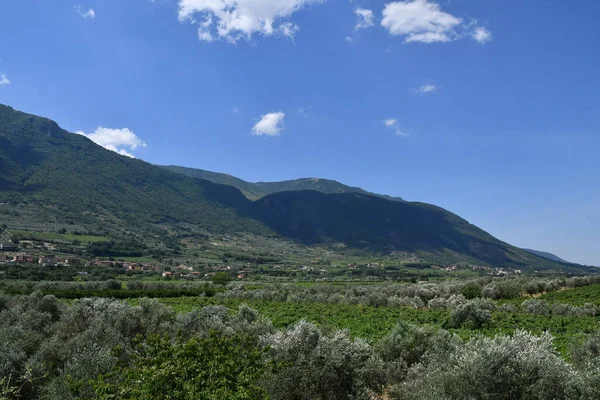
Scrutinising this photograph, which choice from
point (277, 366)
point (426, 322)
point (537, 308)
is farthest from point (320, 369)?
point (537, 308)

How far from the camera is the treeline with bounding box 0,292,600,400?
7.91 meters

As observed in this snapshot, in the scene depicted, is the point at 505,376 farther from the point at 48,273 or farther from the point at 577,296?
Result: the point at 48,273

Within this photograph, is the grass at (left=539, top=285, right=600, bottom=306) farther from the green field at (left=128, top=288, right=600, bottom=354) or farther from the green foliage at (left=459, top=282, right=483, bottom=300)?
the green field at (left=128, top=288, right=600, bottom=354)

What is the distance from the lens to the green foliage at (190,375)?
23.9 ft

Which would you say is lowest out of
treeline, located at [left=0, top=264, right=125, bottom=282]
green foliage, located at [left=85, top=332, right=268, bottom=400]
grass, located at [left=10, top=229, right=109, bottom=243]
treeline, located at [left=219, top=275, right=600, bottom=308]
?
treeline, located at [left=0, top=264, right=125, bottom=282]

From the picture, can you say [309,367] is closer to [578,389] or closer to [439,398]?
[439,398]

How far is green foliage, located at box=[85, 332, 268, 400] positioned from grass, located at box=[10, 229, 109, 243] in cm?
12764

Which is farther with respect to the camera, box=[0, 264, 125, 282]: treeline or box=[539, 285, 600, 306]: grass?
box=[0, 264, 125, 282]: treeline

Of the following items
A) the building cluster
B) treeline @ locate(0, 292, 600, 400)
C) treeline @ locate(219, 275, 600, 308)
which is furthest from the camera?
the building cluster

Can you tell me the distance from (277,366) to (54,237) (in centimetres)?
13563

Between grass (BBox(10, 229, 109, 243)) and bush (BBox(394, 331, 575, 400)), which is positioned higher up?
bush (BBox(394, 331, 575, 400))

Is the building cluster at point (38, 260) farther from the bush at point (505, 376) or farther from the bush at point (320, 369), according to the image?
the bush at point (505, 376)

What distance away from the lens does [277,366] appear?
10.0 m

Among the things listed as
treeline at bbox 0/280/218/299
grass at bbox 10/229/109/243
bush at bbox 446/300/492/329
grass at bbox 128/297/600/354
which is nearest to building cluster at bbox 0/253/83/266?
grass at bbox 10/229/109/243
